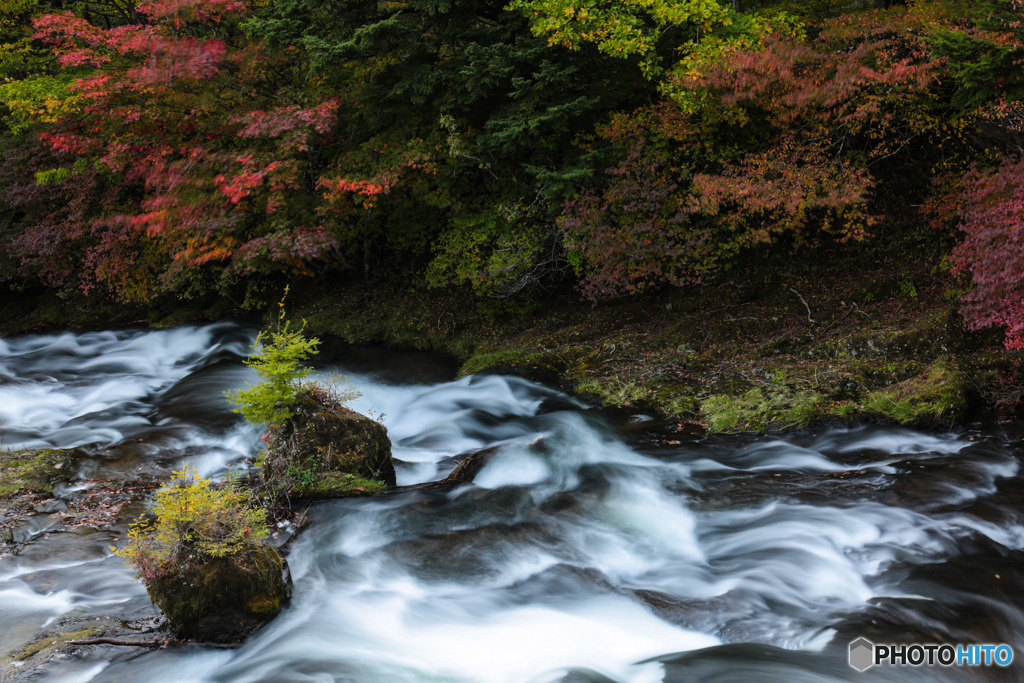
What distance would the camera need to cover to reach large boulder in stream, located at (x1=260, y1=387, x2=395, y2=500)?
650 centimetres

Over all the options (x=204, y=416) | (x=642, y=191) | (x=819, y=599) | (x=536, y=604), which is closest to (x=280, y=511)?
(x=536, y=604)

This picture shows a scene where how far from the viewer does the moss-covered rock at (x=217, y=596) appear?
14.7 feet

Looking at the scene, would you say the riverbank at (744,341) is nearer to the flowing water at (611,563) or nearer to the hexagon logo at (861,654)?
the flowing water at (611,563)

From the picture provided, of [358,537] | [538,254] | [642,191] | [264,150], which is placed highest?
[264,150]

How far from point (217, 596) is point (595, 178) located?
8360mm

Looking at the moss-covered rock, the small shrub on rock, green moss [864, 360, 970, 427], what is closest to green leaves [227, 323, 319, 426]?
the small shrub on rock

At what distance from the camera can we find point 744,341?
10.2m

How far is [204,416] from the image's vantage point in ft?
31.3

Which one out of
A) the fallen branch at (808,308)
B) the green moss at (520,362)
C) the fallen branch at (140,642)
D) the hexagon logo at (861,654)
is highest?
the fallen branch at (808,308)

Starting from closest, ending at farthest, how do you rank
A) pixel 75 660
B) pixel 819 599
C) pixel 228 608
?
pixel 75 660 → pixel 228 608 → pixel 819 599

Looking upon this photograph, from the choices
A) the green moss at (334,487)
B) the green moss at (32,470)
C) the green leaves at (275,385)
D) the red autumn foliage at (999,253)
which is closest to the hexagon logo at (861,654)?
the red autumn foliage at (999,253)

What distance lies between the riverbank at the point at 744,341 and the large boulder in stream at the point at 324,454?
3.87 m

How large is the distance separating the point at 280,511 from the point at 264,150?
29.0ft

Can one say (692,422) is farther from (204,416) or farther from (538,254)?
(204,416)
